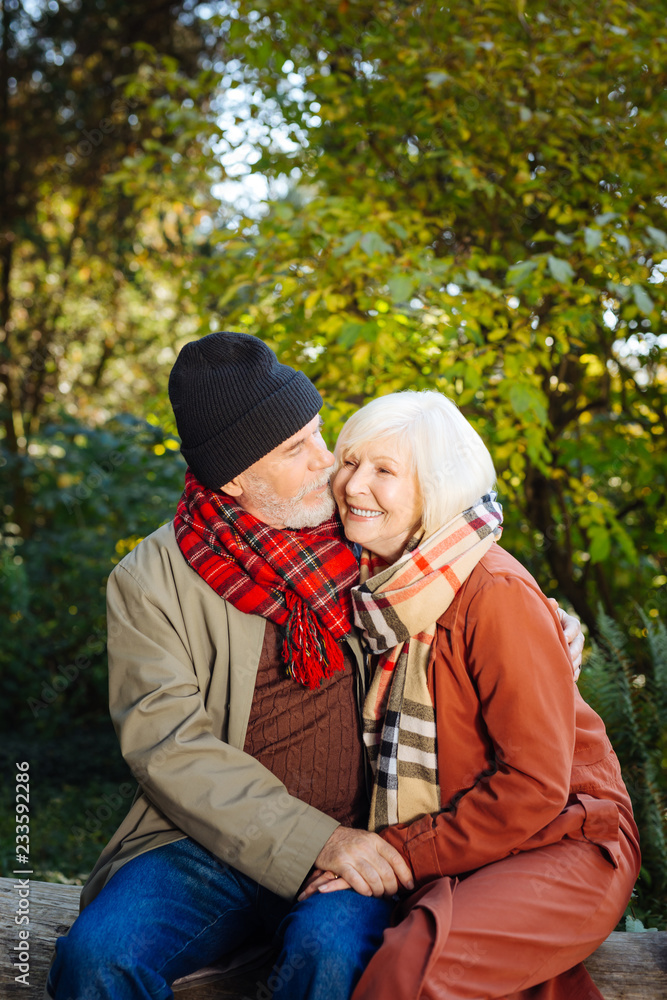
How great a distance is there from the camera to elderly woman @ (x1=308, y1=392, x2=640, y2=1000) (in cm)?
148

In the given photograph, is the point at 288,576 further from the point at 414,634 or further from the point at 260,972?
the point at 260,972

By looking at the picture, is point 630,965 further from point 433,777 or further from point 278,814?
point 278,814

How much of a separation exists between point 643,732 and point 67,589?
3949 millimetres

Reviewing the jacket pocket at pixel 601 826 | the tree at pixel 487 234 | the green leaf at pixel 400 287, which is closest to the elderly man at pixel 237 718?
the jacket pocket at pixel 601 826

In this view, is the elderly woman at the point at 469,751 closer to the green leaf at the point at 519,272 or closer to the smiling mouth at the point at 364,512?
the smiling mouth at the point at 364,512

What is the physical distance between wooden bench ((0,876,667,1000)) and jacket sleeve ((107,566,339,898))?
0.31 m

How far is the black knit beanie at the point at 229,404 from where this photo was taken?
2004 mm

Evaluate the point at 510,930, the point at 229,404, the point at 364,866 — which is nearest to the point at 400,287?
the point at 229,404

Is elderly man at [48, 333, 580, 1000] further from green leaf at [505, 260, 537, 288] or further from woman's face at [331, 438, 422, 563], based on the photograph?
green leaf at [505, 260, 537, 288]

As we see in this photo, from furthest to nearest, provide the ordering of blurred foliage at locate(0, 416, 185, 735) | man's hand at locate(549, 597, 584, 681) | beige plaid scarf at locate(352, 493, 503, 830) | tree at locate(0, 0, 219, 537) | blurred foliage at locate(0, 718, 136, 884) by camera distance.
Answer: tree at locate(0, 0, 219, 537) → blurred foliage at locate(0, 416, 185, 735) → blurred foliage at locate(0, 718, 136, 884) → man's hand at locate(549, 597, 584, 681) → beige plaid scarf at locate(352, 493, 503, 830)

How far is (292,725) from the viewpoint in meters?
1.92

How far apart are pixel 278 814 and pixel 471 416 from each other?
1990mm

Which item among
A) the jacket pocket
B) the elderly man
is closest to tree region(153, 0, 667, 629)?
the elderly man

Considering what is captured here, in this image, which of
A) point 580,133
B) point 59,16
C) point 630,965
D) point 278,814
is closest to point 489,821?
point 278,814
